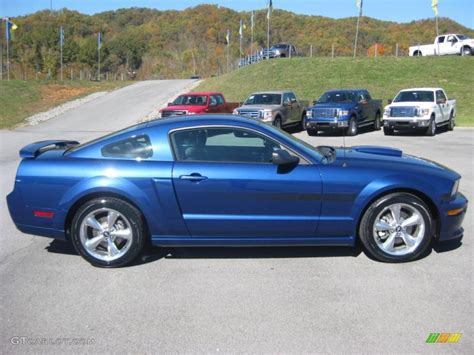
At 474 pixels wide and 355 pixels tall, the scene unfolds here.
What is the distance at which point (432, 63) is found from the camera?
37.1 meters

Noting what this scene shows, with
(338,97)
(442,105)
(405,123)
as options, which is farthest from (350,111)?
(442,105)

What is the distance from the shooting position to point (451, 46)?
137 feet

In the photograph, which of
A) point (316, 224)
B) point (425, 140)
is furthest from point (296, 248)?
point (425, 140)

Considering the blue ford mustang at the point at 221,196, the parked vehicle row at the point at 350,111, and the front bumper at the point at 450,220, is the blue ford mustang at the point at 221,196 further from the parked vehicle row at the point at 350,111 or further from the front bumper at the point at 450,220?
the parked vehicle row at the point at 350,111

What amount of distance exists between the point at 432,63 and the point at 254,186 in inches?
1422

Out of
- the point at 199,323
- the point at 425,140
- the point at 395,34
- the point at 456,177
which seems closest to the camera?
the point at 199,323

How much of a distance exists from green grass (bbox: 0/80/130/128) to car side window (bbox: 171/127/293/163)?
24399 mm

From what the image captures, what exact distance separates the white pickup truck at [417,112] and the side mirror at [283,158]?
15181 mm

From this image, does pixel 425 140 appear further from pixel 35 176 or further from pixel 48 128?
pixel 48 128

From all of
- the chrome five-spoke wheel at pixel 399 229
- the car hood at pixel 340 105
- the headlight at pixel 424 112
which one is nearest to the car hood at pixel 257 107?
the car hood at pixel 340 105

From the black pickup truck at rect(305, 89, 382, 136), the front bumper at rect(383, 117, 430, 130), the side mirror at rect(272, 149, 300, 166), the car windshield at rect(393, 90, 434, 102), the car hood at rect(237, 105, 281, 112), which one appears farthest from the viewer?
the car windshield at rect(393, 90, 434, 102)

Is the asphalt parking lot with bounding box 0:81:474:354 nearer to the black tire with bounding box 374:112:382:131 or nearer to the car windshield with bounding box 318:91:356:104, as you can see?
the car windshield with bounding box 318:91:356:104

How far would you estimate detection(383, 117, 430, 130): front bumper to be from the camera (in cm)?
1870
